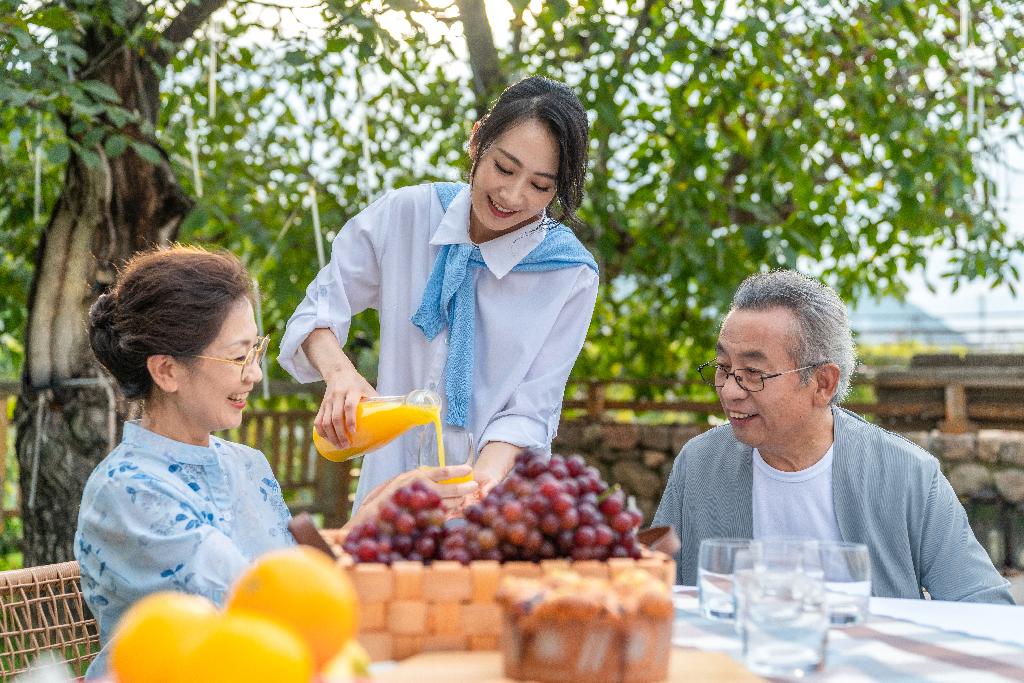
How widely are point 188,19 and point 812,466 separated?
2626mm

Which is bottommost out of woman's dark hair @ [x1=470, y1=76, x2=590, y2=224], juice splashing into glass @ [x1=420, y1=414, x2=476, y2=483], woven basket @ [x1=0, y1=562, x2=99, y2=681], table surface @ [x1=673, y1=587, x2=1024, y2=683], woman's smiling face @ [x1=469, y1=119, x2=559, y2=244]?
woven basket @ [x1=0, y1=562, x2=99, y2=681]

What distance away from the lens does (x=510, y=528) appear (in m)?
1.16

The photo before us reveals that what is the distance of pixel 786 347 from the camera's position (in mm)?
2207

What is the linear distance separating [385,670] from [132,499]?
2.07ft

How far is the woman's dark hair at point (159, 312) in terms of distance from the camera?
70.7 inches

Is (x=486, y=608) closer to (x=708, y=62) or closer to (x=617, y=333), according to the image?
(x=708, y=62)

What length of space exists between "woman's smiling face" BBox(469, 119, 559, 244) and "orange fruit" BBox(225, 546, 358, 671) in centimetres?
138

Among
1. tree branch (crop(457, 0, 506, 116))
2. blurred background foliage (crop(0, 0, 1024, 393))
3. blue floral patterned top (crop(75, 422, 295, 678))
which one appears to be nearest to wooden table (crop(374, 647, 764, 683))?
blue floral patterned top (crop(75, 422, 295, 678))

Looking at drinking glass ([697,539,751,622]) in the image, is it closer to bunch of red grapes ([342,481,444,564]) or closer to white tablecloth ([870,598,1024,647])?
white tablecloth ([870,598,1024,647])

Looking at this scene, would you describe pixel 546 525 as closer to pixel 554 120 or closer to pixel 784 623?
pixel 784 623

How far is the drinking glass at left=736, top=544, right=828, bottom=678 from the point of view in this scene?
1.17 metres

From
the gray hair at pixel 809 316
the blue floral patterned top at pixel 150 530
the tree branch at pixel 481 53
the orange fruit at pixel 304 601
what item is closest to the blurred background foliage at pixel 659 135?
the tree branch at pixel 481 53

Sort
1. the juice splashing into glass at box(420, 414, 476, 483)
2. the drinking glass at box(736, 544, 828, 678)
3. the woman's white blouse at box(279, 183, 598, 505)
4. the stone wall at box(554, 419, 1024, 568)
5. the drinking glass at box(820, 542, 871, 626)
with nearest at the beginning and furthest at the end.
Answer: the drinking glass at box(736, 544, 828, 678)
the drinking glass at box(820, 542, 871, 626)
the juice splashing into glass at box(420, 414, 476, 483)
the woman's white blouse at box(279, 183, 598, 505)
the stone wall at box(554, 419, 1024, 568)

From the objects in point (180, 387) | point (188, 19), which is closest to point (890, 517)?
point (180, 387)
